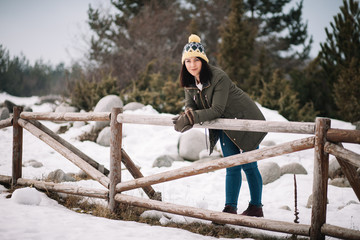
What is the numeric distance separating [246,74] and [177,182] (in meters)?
10.3

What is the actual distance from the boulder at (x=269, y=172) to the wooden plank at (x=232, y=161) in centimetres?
304

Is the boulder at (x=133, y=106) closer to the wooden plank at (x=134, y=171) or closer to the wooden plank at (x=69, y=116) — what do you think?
the wooden plank at (x=69, y=116)

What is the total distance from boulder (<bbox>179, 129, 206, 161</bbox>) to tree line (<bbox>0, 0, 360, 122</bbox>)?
3.28 m

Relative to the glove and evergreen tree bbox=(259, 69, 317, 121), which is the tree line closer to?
evergreen tree bbox=(259, 69, 317, 121)

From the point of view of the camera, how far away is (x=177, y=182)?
555 cm

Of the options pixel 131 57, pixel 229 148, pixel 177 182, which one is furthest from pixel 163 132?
pixel 131 57

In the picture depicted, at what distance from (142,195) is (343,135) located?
2.79 metres

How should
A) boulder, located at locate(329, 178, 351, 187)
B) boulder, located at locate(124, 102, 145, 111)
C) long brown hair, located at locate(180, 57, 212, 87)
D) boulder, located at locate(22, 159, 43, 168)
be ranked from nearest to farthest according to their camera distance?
long brown hair, located at locate(180, 57, 212, 87) < boulder, located at locate(329, 178, 351, 187) < boulder, located at locate(22, 159, 43, 168) < boulder, located at locate(124, 102, 145, 111)

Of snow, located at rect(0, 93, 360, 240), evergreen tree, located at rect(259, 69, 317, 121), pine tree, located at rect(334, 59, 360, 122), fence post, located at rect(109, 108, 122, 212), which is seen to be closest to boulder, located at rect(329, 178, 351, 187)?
snow, located at rect(0, 93, 360, 240)

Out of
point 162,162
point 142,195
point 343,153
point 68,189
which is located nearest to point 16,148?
point 68,189

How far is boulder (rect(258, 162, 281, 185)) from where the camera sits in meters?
5.73

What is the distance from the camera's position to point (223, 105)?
2.99 meters

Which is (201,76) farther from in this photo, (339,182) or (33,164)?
(33,164)

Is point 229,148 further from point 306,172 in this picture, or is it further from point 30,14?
point 30,14
